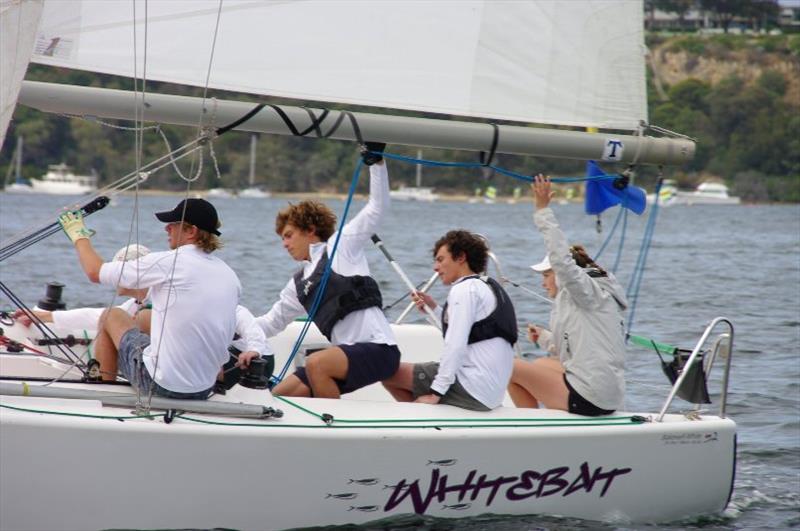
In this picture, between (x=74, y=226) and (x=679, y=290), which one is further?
(x=679, y=290)

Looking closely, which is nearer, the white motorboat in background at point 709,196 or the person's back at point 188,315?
the person's back at point 188,315

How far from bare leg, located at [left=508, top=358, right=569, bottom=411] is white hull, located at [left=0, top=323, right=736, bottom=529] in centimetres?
13

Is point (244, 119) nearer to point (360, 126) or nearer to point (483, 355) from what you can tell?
point (360, 126)

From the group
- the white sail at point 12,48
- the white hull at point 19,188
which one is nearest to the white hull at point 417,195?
the white hull at point 19,188

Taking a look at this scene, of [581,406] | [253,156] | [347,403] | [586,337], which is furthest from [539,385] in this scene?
[253,156]

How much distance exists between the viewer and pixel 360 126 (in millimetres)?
4848

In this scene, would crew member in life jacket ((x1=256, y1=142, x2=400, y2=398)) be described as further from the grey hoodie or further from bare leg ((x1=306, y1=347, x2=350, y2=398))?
the grey hoodie

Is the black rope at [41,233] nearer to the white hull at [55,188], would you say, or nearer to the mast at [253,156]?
the mast at [253,156]

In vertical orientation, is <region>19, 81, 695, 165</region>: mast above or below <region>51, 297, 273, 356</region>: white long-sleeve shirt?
above

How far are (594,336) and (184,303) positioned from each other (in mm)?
1615

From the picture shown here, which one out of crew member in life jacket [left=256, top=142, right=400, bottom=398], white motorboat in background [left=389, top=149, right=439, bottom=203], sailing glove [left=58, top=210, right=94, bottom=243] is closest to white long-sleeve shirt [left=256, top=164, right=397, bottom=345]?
crew member in life jacket [left=256, top=142, right=400, bottom=398]

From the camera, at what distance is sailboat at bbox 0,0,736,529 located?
4.54 meters

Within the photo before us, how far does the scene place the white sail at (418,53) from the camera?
4.93 metres

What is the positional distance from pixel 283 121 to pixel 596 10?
51.5 inches
